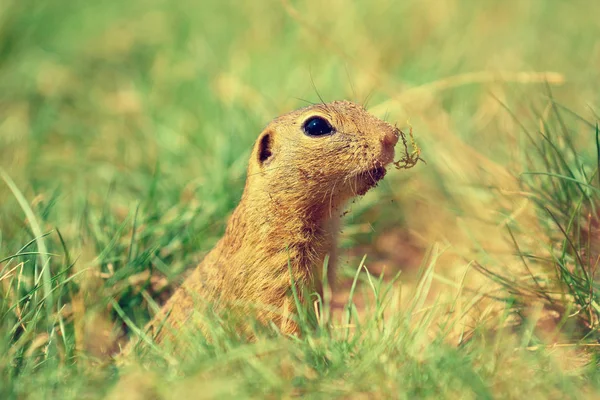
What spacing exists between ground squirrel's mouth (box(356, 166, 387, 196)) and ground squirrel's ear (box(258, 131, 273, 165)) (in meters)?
0.48

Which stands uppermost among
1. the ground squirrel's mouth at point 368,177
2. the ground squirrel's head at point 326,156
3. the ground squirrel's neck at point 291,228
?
the ground squirrel's head at point 326,156

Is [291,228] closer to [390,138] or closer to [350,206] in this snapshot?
[390,138]

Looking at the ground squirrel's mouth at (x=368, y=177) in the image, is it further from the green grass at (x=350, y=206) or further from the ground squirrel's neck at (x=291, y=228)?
the green grass at (x=350, y=206)

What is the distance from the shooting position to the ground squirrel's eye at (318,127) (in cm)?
349

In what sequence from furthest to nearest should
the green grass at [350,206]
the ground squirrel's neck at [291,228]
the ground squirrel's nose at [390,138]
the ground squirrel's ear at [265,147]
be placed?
1. the ground squirrel's ear at [265,147]
2. the ground squirrel's neck at [291,228]
3. the ground squirrel's nose at [390,138]
4. the green grass at [350,206]

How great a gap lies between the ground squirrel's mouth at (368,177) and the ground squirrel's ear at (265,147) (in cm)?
48

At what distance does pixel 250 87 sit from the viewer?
5.64 meters

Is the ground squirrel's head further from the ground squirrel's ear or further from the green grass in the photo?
the green grass

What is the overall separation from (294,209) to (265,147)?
38 cm

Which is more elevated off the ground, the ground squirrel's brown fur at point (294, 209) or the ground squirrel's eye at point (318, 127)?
the ground squirrel's eye at point (318, 127)

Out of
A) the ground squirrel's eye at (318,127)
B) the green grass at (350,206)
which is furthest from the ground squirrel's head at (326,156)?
the green grass at (350,206)

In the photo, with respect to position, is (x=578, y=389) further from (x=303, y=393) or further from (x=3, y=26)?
(x=3, y=26)

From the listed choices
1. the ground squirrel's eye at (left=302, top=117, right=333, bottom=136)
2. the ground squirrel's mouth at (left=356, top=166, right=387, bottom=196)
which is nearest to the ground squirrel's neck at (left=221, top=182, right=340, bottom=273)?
Answer: the ground squirrel's mouth at (left=356, top=166, right=387, bottom=196)

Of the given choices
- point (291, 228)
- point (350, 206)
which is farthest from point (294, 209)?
point (350, 206)
